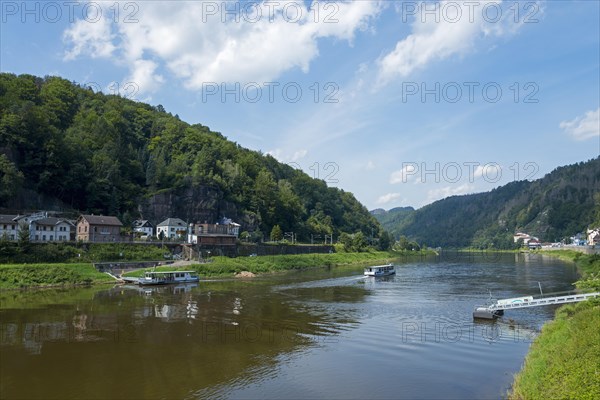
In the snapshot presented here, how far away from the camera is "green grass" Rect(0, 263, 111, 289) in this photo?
4775 centimetres

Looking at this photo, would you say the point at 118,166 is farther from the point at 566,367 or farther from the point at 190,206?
the point at 566,367

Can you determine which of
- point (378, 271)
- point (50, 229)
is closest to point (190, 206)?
point (50, 229)

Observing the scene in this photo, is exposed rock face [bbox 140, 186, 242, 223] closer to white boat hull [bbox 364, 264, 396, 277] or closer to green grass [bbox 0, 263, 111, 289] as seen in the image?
green grass [bbox 0, 263, 111, 289]

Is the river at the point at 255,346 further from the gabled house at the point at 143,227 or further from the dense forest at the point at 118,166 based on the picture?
the dense forest at the point at 118,166

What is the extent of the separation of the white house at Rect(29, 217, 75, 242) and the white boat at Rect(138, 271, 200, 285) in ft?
66.4

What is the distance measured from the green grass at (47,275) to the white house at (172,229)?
36.1 m

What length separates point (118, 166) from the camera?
10050 centimetres

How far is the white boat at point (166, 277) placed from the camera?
55.5 meters

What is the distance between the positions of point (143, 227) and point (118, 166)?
17881 millimetres

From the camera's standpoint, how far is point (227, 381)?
779 inches

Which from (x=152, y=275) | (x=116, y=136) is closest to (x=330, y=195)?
(x=116, y=136)

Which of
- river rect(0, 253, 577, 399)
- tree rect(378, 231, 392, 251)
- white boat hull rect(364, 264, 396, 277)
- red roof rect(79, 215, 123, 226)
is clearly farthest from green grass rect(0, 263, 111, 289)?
tree rect(378, 231, 392, 251)

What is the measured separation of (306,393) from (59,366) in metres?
12.4

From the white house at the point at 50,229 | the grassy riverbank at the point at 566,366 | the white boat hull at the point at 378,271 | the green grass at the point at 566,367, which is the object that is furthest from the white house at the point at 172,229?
the green grass at the point at 566,367
